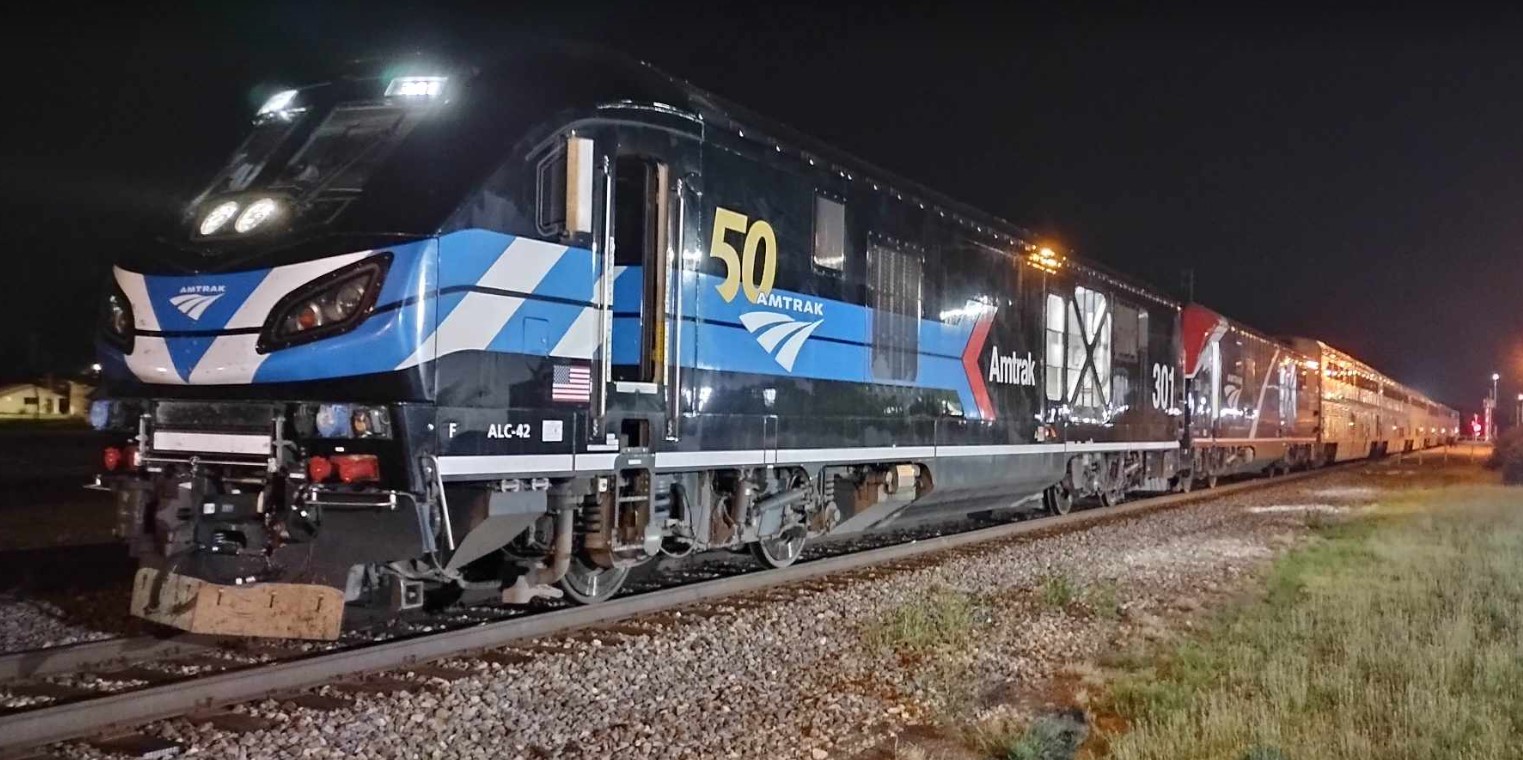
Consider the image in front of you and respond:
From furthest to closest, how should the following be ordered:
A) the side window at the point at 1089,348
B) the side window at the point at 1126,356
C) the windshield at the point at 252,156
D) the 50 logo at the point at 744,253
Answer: the side window at the point at 1126,356 → the side window at the point at 1089,348 → the 50 logo at the point at 744,253 → the windshield at the point at 252,156

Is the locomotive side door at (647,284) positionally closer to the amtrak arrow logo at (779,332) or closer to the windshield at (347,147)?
the amtrak arrow logo at (779,332)

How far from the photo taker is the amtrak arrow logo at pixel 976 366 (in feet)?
43.9

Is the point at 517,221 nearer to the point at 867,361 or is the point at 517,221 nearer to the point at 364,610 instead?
the point at 364,610

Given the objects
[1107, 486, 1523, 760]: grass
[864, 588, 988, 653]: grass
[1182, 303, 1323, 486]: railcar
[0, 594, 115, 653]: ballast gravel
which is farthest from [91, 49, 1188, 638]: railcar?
[1182, 303, 1323, 486]: railcar

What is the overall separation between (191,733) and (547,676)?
1.99 m

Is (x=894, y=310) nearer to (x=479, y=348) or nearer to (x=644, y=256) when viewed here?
(x=644, y=256)

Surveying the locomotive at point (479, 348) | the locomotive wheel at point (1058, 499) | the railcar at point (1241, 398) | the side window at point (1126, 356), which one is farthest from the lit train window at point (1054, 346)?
the railcar at point (1241, 398)

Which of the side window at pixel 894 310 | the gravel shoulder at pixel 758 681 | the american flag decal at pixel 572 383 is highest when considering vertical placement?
the side window at pixel 894 310

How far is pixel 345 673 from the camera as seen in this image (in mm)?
6793

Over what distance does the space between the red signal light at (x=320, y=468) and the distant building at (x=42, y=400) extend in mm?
53249

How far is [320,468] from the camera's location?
21.9 ft

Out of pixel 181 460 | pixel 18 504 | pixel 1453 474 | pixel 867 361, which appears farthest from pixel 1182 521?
pixel 1453 474

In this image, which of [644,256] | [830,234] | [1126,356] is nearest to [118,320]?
[644,256]

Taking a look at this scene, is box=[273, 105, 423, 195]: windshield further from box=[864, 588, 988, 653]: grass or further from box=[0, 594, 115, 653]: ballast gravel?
box=[864, 588, 988, 653]: grass
